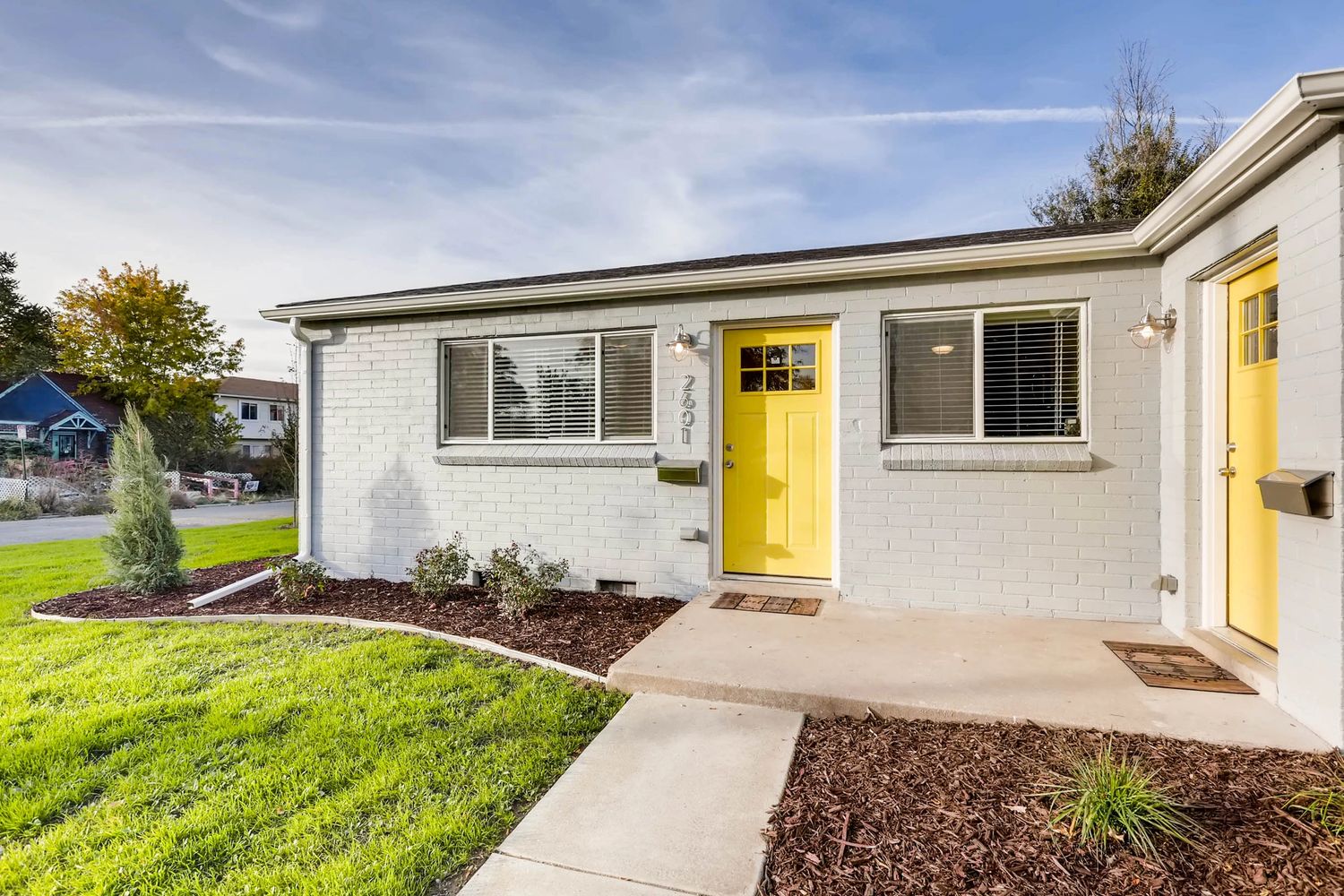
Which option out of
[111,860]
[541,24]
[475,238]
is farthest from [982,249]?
[475,238]

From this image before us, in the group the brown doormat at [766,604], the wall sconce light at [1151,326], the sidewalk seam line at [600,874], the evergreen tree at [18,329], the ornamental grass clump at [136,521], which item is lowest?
the sidewalk seam line at [600,874]

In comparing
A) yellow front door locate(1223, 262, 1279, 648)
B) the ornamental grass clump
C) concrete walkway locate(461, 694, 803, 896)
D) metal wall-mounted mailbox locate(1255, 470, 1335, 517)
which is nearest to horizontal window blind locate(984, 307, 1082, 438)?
yellow front door locate(1223, 262, 1279, 648)

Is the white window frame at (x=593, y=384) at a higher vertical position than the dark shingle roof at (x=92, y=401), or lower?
lower

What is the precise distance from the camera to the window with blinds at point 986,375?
171 inches

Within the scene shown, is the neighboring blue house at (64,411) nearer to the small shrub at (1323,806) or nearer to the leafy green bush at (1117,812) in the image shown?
the leafy green bush at (1117,812)

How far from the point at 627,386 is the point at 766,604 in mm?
2242

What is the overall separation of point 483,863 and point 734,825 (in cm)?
85

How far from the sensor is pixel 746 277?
471cm

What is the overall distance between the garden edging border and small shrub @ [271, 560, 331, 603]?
0.31m

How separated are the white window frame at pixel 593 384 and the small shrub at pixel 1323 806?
409 centimetres

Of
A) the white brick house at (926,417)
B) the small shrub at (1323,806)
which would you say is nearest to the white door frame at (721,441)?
the white brick house at (926,417)

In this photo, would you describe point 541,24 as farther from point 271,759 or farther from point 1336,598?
point 1336,598

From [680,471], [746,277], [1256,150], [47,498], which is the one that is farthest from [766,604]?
[47,498]

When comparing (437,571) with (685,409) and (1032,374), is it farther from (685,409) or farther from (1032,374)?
(1032,374)
